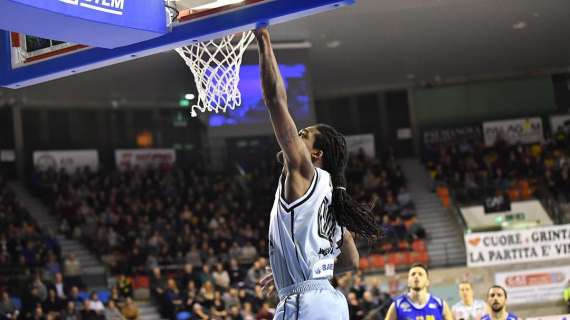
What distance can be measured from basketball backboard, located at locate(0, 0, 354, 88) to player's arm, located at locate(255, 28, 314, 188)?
0.65 metres

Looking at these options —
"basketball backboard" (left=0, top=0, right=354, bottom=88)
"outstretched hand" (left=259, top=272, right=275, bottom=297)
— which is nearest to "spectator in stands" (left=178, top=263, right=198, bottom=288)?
"basketball backboard" (left=0, top=0, right=354, bottom=88)

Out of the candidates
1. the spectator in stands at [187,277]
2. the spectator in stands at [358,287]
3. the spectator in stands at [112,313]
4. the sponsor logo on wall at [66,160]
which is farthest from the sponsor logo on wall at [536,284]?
the sponsor logo on wall at [66,160]

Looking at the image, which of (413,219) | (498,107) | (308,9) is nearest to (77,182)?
(413,219)

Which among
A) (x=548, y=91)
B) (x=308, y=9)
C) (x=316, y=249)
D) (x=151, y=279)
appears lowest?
(x=151, y=279)

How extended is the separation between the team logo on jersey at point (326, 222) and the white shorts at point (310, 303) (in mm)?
209

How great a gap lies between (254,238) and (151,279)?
3.74 meters

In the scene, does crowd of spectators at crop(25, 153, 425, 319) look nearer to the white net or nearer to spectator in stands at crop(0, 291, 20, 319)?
spectator in stands at crop(0, 291, 20, 319)

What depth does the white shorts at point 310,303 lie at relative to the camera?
349cm

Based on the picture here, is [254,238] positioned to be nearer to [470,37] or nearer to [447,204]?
[447,204]

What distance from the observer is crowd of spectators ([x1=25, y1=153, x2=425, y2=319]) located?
54.5ft

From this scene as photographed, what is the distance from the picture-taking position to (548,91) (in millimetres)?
28562

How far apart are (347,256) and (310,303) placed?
570 mm

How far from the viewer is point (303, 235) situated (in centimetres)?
351

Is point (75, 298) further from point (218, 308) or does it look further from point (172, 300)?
point (218, 308)
